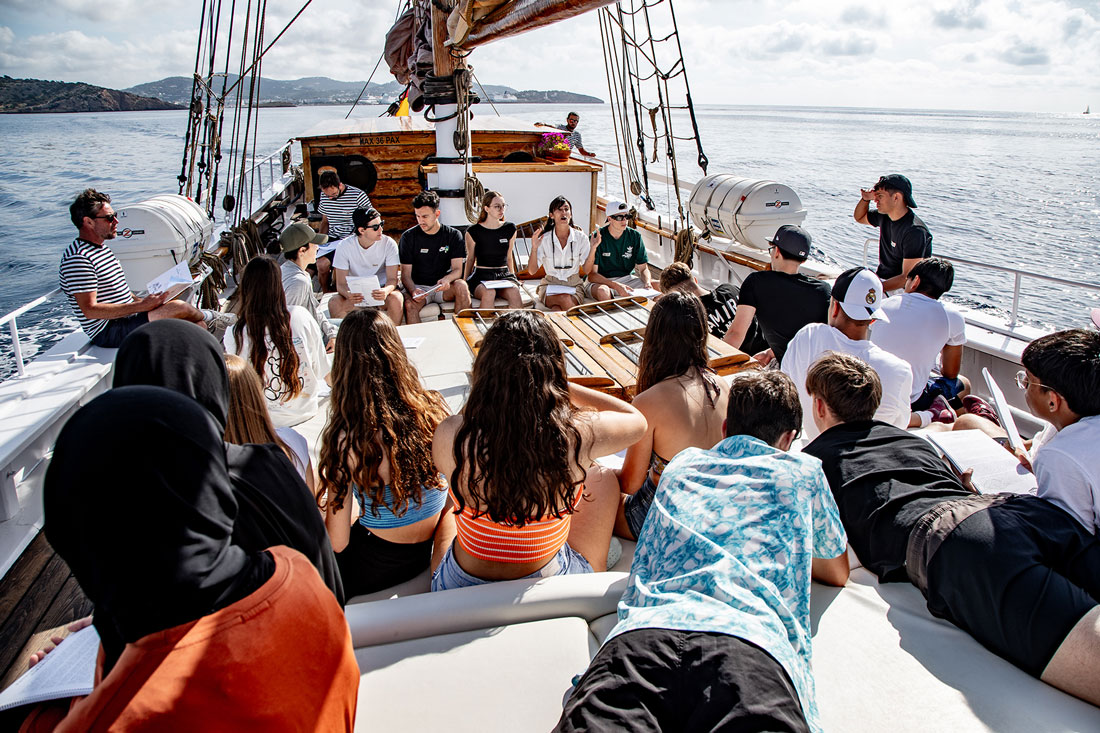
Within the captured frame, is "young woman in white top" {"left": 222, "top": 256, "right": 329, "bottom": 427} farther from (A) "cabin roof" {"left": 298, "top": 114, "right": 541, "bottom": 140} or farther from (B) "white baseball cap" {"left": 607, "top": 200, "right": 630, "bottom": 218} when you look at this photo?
(A) "cabin roof" {"left": 298, "top": 114, "right": 541, "bottom": 140}

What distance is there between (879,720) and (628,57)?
5.93m

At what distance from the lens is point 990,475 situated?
1.94 metres

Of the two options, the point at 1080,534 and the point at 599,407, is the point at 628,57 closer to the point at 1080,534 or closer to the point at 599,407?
the point at 599,407

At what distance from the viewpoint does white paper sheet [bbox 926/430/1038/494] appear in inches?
74.3

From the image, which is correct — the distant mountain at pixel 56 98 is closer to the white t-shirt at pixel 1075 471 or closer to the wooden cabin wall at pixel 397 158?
the wooden cabin wall at pixel 397 158

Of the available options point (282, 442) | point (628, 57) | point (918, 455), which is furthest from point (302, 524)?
point (628, 57)

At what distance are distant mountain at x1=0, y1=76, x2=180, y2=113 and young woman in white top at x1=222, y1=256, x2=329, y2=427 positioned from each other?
6516 centimetres

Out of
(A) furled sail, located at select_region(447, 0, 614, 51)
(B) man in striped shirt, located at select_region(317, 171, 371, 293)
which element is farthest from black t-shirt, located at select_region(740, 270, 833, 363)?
(B) man in striped shirt, located at select_region(317, 171, 371, 293)

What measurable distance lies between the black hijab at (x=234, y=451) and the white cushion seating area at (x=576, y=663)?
1.30 ft

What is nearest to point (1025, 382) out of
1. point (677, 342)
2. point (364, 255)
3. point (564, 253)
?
point (677, 342)

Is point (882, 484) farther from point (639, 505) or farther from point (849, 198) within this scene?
point (849, 198)

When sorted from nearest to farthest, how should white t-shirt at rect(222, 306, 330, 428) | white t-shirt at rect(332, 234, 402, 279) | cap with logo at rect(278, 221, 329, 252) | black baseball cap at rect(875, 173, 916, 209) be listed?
white t-shirt at rect(222, 306, 330, 428), cap with logo at rect(278, 221, 329, 252), black baseball cap at rect(875, 173, 916, 209), white t-shirt at rect(332, 234, 402, 279)

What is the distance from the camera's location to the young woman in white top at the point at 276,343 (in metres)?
2.58

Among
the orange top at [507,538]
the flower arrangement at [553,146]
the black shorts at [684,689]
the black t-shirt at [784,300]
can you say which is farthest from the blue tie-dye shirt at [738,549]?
the flower arrangement at [553,146]
